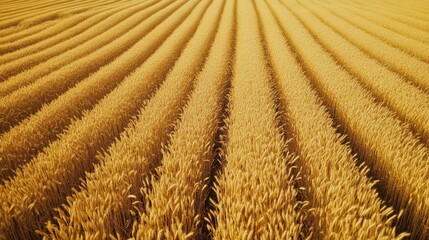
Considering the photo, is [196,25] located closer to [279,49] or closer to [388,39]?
[279,49]

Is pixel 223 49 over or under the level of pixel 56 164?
over

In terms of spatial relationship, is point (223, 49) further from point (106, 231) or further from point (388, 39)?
point (106, 231)

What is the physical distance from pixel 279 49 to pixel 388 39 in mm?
5040

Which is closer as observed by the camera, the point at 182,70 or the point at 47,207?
the point at 47,207

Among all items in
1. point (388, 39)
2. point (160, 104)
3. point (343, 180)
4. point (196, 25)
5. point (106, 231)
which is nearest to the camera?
point (106, 231)

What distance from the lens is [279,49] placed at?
9.48 metres

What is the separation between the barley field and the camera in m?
2.30

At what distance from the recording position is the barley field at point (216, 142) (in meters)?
2.30

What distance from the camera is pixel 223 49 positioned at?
9.65 m

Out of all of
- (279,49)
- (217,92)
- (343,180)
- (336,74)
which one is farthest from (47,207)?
(279,49)

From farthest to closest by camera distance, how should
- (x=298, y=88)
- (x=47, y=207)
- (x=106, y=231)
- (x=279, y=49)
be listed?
(x=279, y=49) → (x=298, y=88) → (x=47, y=207) → (x=106, y=231)

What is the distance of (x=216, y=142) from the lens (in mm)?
4504

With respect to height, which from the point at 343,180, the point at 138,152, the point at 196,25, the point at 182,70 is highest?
the point at 196,25

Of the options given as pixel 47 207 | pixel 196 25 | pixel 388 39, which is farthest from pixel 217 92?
pixel 196 25
